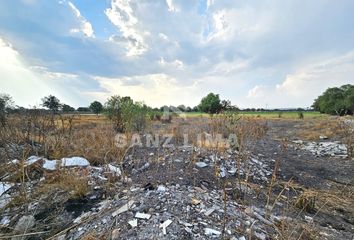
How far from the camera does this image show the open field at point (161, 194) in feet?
9.46

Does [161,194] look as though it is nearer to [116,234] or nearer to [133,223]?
[133,223]

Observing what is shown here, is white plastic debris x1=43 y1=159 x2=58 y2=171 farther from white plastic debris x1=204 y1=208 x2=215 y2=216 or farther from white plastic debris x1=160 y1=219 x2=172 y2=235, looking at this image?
white plastic debris x1=204 y1=208 x2=215 y2=216

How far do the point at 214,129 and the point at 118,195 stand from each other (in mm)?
4956

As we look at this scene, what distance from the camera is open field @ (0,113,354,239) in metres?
2.88

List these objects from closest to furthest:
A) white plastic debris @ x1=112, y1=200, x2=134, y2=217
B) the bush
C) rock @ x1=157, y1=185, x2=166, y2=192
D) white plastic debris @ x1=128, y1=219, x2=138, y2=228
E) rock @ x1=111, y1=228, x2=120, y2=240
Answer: rock @ x1=111, y1=228, x2=120, y2=240
white plastic debris @ x1=128, y1=219, x2=138, y2=228
white plastic debris @ x1=112, y1=200, x2=134, y2=217
rock @ x1=157, y1=185, x2=166, y2=192
the bush

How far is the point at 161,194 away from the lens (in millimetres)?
3643

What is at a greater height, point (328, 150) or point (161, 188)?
point (161, 188)

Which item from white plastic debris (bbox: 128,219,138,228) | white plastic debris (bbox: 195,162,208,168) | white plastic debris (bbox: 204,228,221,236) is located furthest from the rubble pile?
white plastic debris (bbox: 128,219,138,228)

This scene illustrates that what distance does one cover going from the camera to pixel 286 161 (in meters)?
7.68

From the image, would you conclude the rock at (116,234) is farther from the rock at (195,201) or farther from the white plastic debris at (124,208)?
the rock at (195,201)

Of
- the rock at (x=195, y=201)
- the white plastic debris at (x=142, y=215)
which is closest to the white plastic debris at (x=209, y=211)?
the rock at (x=195, y=201)

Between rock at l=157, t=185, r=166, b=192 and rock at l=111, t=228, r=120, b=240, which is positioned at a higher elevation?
rock at l=157, t=185, r=166, b=192

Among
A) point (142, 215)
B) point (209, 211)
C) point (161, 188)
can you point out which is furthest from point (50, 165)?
point (209, 211)

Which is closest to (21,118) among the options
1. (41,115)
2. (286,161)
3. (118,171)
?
(41,115)
